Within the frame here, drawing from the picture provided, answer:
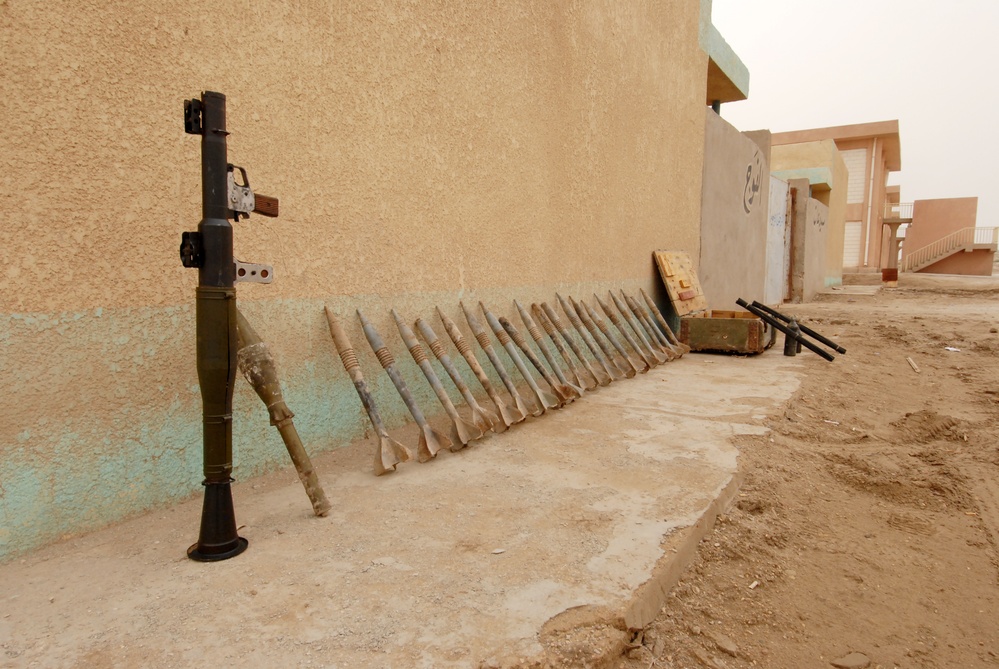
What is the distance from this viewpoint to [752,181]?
8852 mm

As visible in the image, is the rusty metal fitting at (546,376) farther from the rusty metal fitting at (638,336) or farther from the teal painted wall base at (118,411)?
the rusty metal fitting at (638,336)

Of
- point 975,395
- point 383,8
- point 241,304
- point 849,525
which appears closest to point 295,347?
point 241,304

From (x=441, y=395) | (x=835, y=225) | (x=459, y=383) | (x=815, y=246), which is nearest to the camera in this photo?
(x=441, y=395)

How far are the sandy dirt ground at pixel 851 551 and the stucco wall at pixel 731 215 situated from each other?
3.76m

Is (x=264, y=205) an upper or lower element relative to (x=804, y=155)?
lower

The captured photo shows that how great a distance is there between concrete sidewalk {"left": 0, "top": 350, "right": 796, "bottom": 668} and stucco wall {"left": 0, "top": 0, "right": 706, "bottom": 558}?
250 millimetres

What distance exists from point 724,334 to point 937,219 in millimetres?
29755

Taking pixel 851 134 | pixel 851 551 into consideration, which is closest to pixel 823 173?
pixel 851 134

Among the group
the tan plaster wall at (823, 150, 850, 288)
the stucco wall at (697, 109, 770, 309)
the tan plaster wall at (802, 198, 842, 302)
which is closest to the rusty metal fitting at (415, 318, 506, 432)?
the stucco wall at (697, 109, 770, 309)

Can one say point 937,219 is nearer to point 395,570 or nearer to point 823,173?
point 823,173

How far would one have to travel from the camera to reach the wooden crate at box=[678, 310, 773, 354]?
212 inches

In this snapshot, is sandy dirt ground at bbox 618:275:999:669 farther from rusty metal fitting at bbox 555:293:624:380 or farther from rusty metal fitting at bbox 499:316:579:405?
rusty metal fitting at bbox 555:293:624:380

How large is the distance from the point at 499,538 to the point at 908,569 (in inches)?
52.9

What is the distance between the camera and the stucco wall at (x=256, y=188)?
1696mm
